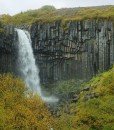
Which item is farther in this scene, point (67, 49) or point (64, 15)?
point (64, 15)

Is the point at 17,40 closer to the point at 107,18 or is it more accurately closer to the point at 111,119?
the point at 107,18

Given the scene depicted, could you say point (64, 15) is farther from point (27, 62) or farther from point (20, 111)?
point (20, 111)

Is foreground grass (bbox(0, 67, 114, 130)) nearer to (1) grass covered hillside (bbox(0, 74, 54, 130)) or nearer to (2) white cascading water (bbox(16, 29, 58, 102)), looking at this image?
(1) grass covered hillside (bbox(0, 74, 54, 130))

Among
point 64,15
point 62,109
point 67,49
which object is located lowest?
point 62,109

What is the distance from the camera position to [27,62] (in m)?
86.6

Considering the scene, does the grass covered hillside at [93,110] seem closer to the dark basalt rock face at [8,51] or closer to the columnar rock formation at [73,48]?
the columnar rock formation at [73,48]

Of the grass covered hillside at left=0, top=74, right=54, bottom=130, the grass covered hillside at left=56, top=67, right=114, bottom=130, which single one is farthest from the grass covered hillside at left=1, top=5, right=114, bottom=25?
the grass covered hillside at left=0, top=74, right=54, bottom=130

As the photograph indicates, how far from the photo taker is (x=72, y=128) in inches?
2338

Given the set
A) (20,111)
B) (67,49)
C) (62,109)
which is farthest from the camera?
(67,49)

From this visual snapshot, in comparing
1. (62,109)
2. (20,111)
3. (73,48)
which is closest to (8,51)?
(73,48)

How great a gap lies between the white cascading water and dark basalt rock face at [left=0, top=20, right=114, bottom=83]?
71cm

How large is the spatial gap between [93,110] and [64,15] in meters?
29.1

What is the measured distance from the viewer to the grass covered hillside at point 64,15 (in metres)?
86.2

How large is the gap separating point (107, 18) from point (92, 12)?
4.85 m
